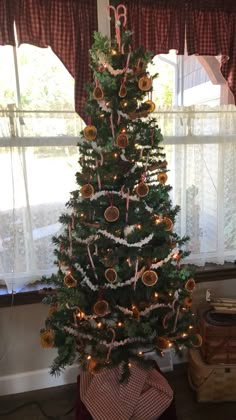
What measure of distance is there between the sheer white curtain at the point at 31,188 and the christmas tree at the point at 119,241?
1.47ft

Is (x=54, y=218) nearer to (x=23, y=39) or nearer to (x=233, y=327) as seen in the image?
(x=23, y=39)

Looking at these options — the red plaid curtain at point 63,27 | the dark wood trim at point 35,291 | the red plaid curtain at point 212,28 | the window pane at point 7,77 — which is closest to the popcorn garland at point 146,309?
the dark wood trim at point 35,291

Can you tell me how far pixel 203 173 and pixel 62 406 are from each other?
161cm

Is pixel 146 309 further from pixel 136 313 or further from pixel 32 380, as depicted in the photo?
pixel 32 380

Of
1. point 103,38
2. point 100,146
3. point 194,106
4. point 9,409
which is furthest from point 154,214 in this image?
point 9,409

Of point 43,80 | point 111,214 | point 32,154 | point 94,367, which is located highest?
point 43,80

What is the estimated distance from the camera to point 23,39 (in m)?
1.74

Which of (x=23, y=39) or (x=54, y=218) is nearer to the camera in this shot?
(x=23, y=39)

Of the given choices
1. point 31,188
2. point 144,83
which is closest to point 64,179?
point 31,188

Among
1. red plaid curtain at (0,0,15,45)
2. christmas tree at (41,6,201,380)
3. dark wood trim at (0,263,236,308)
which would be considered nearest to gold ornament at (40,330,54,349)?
christmas tree at (41,6,201,380)

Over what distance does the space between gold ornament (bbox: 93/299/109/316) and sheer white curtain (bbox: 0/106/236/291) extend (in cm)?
66

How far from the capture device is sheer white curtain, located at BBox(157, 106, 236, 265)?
204 centimetres

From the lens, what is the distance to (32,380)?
203 cm

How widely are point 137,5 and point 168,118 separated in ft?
2.07
